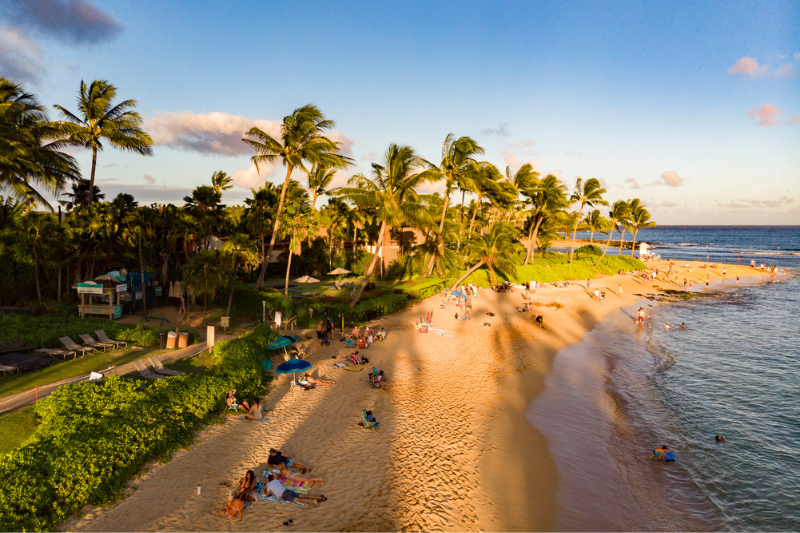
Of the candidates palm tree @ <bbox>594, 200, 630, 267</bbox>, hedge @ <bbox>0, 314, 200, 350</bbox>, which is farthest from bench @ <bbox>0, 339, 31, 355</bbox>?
palm tree @ <bbox>594, 200, 630, 267</bbox>

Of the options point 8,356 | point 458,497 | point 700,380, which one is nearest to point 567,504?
point 458,497

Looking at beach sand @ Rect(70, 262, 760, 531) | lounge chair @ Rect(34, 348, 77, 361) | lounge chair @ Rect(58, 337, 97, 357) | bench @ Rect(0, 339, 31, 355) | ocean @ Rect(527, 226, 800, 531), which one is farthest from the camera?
lounge chair @ Rect(58, 337, 97, 357)

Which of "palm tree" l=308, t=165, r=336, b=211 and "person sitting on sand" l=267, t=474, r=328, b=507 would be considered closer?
"person sitting on sand" l=267, t=474, r=328, b=507

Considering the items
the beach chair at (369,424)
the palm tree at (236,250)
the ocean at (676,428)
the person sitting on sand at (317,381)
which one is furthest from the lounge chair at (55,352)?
the ocean at (676,428)

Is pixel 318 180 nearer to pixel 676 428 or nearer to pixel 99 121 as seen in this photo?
pixel 99 121

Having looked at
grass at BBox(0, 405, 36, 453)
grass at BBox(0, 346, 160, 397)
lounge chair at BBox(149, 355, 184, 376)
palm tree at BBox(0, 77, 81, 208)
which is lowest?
grass at BBox(0, 346, 160, 397)

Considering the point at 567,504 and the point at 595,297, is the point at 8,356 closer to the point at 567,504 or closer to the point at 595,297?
the point at 567,504

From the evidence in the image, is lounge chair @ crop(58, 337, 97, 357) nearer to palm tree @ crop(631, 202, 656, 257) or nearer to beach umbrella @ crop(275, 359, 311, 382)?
beach umbrella @ crop(275, 359, 311, 382)
